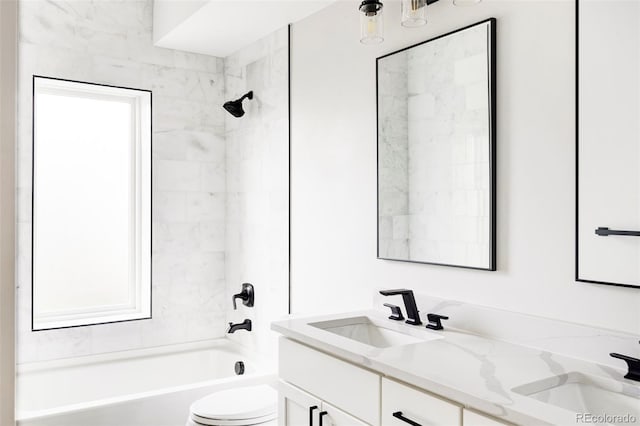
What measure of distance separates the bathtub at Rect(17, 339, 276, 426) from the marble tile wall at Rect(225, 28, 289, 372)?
0.24 meters

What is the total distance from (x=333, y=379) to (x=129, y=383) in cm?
187

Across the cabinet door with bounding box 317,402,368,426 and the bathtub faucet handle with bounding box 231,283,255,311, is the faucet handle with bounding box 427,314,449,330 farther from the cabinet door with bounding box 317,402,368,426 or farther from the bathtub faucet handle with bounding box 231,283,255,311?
the bathtub faucet handle with bounding box 231,283,255,311

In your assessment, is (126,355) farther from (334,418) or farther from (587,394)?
Result: (587,394)

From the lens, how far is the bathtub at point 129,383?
2312 mm

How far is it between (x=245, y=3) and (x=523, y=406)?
6.97ft

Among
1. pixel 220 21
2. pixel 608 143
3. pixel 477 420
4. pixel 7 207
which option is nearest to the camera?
pixel 7 207

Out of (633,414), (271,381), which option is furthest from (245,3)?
(633,414)

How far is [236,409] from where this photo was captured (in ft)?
6.95

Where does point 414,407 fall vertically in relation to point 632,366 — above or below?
below

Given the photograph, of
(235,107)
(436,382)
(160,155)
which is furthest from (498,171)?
(160,155)

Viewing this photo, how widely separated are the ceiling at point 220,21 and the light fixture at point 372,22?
0.65 metres

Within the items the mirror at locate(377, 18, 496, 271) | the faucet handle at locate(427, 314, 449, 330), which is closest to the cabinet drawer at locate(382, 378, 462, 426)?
the faucet handle at locate(427, 314, 449, 330)

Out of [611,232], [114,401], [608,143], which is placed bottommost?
[114,401]

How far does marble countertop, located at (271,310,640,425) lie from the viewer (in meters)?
1.08
